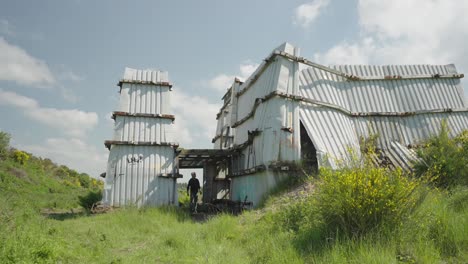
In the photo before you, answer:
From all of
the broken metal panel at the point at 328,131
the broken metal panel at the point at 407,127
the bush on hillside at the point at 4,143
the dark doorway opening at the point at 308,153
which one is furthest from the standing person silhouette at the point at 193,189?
the bush on hillside at the point at 4,143

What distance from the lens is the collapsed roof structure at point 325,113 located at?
1246cm

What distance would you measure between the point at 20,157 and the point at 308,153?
2733 centimetres

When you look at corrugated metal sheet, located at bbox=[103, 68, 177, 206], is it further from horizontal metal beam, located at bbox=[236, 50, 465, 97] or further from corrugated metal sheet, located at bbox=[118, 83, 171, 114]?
horizontal metal beam, located at bbox=[236, 50, 465, 97]

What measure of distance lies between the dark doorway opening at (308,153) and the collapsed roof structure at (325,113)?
4 centimetres

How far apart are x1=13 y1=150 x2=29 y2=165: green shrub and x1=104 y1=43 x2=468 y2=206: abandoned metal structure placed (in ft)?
65.9

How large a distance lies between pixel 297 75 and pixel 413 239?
9084 mm

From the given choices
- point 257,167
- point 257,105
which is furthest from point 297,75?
point 257,167

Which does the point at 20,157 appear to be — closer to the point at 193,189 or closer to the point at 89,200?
the point at 89,200

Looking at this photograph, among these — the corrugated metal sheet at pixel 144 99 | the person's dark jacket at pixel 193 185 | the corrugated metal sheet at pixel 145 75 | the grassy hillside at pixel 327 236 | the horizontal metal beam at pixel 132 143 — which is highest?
the corrugated metal sheet at pixel 145 75

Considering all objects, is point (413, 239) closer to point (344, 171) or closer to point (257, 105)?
point (344, 171)

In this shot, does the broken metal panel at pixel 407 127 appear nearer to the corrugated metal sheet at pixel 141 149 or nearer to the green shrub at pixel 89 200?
the corrugated metal sheet at pixel 141 149

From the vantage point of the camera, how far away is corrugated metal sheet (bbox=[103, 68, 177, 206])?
532 inches

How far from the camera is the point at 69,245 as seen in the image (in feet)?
21.6

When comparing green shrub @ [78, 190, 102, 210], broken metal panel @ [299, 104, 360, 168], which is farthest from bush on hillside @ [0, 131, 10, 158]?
broken metal panel @ [299, 104, 360, 168]
